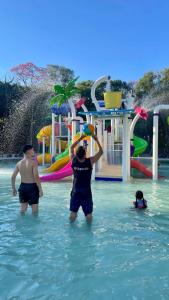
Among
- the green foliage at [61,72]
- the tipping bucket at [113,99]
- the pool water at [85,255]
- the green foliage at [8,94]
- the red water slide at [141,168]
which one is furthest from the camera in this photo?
the green foliage at [61,72]

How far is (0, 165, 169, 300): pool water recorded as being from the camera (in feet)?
11.8

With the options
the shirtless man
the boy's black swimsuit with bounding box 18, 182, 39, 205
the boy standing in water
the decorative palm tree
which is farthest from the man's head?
the decorative palm tree

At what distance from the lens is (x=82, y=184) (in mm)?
5934

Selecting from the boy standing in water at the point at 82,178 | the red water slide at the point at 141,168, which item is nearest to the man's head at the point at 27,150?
the boy standing in water at the point at 82,178

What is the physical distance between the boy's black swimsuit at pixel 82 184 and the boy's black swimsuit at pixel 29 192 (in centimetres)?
87

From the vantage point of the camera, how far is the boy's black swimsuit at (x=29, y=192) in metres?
6.52

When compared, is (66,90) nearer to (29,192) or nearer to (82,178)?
(29,192)

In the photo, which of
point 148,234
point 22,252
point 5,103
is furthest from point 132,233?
point 5,103

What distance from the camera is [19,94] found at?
37969 millimetres

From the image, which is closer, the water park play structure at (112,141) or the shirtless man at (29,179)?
the shirtless man at (29,179)

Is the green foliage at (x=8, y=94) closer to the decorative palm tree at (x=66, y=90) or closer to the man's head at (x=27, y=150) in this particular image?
the decorative palm tree at (x=66, y=90)

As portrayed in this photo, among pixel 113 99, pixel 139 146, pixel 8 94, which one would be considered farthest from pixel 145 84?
pixel 113 99

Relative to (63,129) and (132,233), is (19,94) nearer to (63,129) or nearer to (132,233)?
(63,129)

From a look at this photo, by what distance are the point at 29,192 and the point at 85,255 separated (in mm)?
2187
